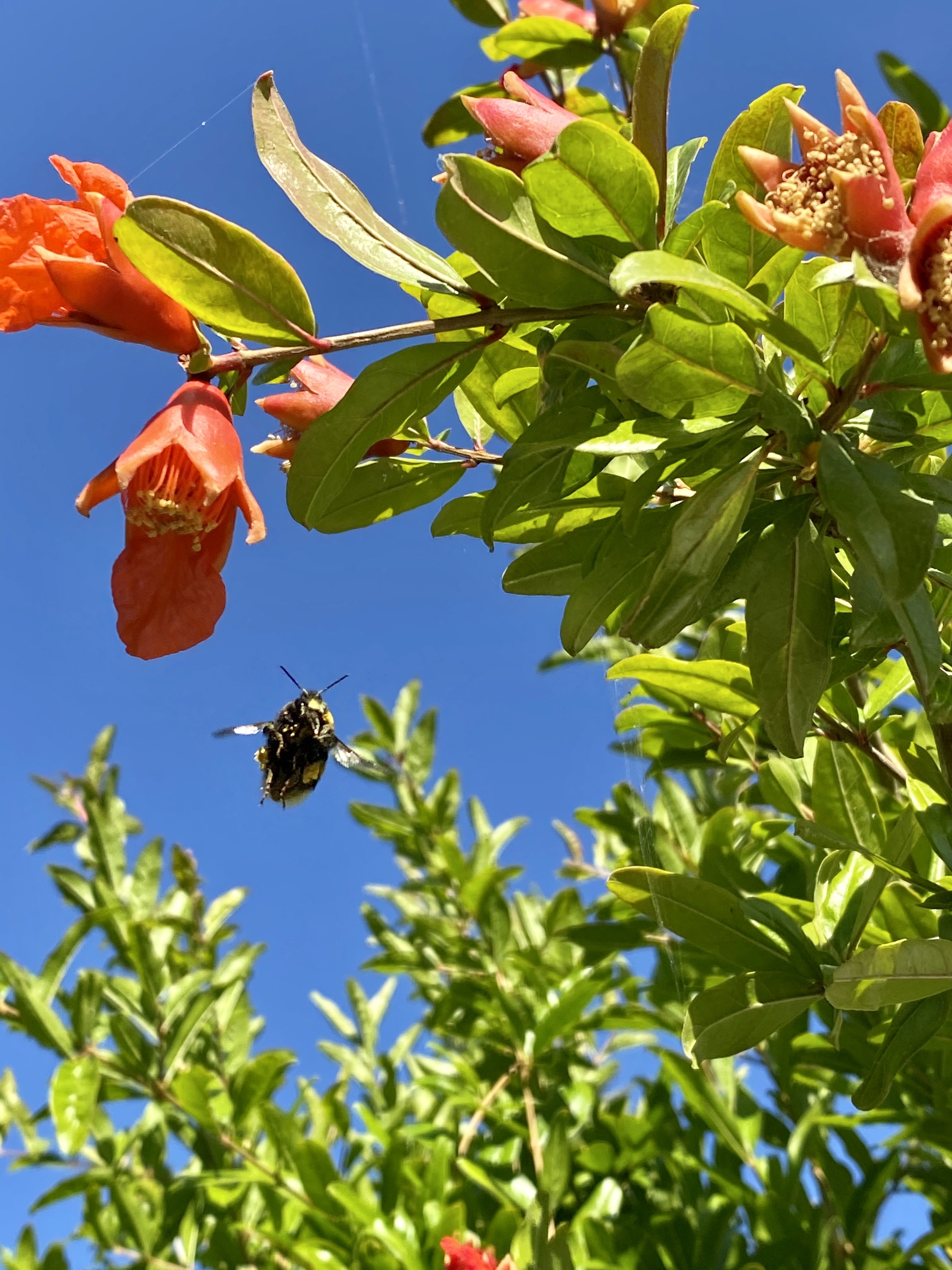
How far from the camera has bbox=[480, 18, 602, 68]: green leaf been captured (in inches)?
64.9

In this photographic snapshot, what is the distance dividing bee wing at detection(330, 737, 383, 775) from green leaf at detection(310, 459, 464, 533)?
0.87 meters

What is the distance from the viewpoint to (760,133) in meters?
0.94

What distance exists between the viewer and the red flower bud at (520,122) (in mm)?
959

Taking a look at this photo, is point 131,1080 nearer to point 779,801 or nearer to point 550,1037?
point 550,1037

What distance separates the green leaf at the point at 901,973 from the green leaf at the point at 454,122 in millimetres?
1544

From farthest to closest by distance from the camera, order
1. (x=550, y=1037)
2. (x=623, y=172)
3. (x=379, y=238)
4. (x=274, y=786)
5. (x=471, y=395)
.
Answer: (x=550, y=1037)
(x=274, y=786)
(x=471, y=395)
(x=379, y=238)
(x=623, y=172)

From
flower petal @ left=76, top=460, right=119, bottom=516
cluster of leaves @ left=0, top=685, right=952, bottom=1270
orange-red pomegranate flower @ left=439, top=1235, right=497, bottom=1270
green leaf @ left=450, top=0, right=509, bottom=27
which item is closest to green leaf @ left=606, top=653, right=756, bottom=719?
cluster of leaves @ left=0, top=685, right=952, bottom=1270

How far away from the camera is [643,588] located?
1.04 m

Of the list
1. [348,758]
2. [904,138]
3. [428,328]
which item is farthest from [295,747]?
[904,138]

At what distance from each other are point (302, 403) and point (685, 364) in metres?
0.43

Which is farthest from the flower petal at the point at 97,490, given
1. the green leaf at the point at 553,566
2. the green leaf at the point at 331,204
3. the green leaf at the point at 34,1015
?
the green leaf at the point at 34,1015

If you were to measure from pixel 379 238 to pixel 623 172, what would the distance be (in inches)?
9.6

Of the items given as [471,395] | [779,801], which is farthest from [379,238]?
[779,801]

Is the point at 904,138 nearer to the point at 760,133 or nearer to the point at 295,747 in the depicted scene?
the point at 760,133
